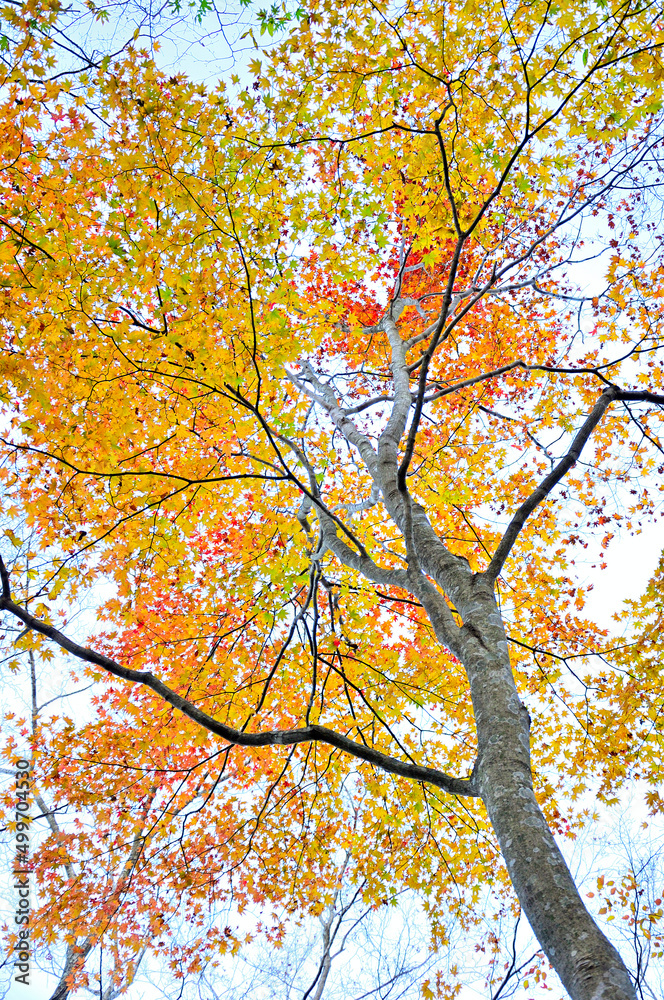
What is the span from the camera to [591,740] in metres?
6.71

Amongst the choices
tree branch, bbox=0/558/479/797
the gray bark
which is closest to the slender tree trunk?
the gray bark

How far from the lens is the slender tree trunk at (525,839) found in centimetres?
204

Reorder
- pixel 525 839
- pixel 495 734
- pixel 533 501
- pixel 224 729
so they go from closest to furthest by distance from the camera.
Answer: pixel 525 839 < pixel 495 734 < pixel 224 729 < pixel 533 501

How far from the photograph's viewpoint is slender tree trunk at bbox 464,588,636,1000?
204 cm

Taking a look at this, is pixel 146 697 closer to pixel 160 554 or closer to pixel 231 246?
pixel 160 554

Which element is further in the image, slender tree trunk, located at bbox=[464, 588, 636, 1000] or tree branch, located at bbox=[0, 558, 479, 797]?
→ tree branch, located at bbox=[0, 558, 479, 797]

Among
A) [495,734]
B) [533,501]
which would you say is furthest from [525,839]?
[533,501]

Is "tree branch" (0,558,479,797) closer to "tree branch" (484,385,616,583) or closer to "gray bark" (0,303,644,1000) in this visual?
"gray bark" (0,303,644,1000)

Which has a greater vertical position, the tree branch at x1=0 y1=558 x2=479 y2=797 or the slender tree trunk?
the tree branch at x1=0 y1=558 x2=479 y2=797

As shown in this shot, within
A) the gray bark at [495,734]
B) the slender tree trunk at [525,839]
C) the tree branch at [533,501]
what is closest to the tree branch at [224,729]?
the gray bark at [495,734]

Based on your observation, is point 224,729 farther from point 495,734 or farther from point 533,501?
point 533,501

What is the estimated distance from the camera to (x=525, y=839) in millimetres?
2541

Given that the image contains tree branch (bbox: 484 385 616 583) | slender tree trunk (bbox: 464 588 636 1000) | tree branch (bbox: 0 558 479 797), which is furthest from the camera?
tree branch (bbox: 484 385 616 583)

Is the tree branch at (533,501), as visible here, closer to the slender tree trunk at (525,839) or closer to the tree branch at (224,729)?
the slender tree trunk at (525,839)
